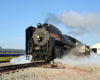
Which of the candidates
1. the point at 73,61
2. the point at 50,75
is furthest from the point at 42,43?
the point at 50,75

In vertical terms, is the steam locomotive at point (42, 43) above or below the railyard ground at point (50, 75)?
above

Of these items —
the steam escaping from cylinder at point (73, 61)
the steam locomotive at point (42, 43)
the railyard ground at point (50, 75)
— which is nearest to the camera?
the railyard ground at point (50, 75)

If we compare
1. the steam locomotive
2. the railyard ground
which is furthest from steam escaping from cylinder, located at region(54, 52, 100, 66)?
the railyard ground

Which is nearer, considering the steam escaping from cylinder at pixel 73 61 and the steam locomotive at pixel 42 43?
the steam locomotive at pixel 42 43

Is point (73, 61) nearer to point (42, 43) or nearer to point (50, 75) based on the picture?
point (42, 43)

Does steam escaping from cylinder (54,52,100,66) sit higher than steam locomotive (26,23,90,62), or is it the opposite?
steam locomotive (26,23,90,62)

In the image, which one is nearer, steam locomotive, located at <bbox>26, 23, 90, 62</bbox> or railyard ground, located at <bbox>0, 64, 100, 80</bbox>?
railyard ground, located at <bbox>0, 64, 100, 80</bbox>

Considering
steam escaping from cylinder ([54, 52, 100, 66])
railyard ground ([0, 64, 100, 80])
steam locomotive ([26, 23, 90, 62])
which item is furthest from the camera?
steam escaping from cylinder ([54, 52, 100, 66])

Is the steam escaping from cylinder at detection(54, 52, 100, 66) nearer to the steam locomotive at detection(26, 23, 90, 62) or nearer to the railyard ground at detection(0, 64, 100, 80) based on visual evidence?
the steam locomotive at detection(26, 23, 90, 62)

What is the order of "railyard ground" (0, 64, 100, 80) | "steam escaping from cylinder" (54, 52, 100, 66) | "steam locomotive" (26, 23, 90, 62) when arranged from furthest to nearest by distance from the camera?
"steam escaping from cylinder" (54, 52, 100, 66) → "steam locomotive" (26, 23, 90, 62) → "railyard ground" (0, 64, 100, 80)

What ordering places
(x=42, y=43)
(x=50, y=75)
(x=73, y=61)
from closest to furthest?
(x=50, y=75) < (x=42, y=43) < (x=73, y=61)

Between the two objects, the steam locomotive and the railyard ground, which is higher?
the steam locomotive

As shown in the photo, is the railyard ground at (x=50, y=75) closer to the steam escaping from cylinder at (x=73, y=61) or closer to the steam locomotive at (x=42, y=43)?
the steam escaping from cylinder at (x=73, y=61)

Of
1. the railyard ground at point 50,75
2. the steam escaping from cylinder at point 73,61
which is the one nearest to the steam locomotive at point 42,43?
the steam escaping from cylinder at point 73,61
